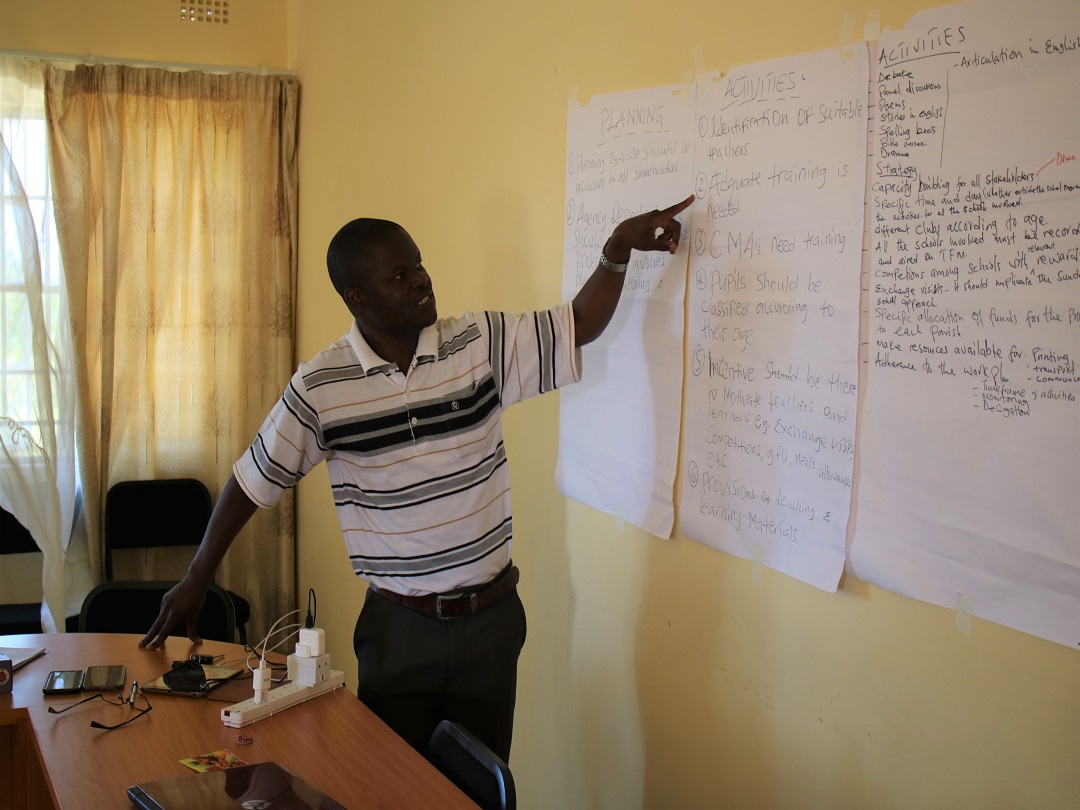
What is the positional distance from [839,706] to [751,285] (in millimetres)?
813

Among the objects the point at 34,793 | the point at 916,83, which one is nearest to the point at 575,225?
the point at 916,83

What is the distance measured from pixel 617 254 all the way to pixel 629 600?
852mm

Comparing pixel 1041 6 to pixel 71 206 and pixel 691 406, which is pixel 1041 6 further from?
pixel 71 206

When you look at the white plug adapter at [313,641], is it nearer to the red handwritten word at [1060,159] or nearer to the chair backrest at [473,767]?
the chair backrest at [473,767]

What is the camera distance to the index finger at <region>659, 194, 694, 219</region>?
1.97 metres

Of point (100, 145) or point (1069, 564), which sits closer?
point (1069, 564)

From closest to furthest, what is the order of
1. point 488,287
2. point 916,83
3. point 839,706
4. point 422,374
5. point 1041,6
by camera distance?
point 1041,6, point 916,83, point 839,706, point 422,374, point 488,287

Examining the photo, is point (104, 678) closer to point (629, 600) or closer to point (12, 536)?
point (629, 600)

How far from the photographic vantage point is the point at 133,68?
391cm

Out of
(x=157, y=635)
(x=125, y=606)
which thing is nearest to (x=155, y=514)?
(x=125, y=606)

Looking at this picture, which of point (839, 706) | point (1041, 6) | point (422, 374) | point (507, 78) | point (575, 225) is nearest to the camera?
point (1041, 6)

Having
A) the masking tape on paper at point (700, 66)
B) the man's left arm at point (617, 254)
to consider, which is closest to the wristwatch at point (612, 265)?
the man's left arm at point (617, 254)

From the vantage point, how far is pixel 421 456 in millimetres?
2012

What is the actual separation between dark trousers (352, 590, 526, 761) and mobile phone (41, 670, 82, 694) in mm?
607
